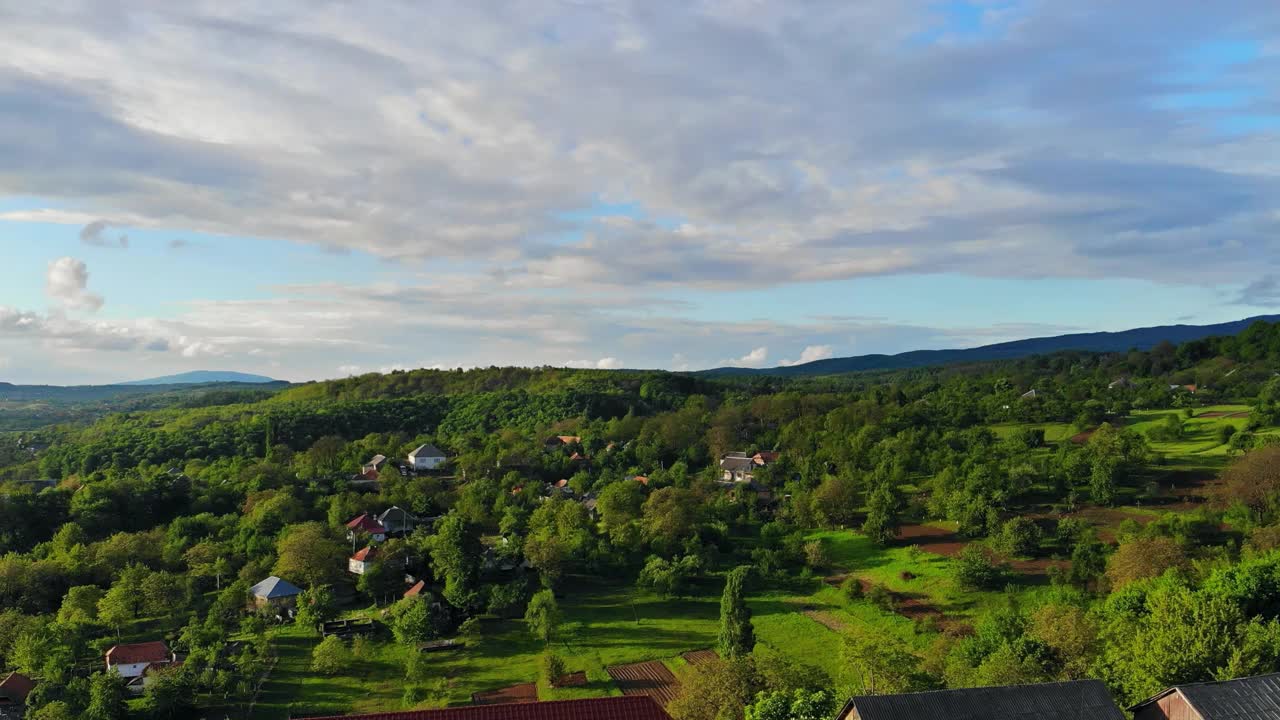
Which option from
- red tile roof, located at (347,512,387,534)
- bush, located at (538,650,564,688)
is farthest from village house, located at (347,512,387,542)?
bush, located at (538,650,564,688)

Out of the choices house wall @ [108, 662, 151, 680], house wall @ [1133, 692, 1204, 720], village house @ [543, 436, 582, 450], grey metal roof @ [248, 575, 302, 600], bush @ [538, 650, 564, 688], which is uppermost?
village house @ [543, 436, 582, 450]

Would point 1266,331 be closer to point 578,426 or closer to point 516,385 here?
point 578,426

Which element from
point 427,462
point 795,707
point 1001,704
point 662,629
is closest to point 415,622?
point 662,629

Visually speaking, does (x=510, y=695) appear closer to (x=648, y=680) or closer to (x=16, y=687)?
(x=648, y=680)

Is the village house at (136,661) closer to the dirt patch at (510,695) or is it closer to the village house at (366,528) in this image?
the dirt patch at (510,695)

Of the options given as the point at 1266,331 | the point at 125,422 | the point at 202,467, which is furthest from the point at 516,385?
the point at 1266,331

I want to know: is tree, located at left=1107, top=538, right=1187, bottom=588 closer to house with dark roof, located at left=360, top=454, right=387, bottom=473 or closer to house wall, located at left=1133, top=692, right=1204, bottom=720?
house wall, located at left=1133, top=692, right=1204, bottom=720

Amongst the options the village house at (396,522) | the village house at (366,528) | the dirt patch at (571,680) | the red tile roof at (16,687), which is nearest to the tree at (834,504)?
the dirt patch at (571,680)
